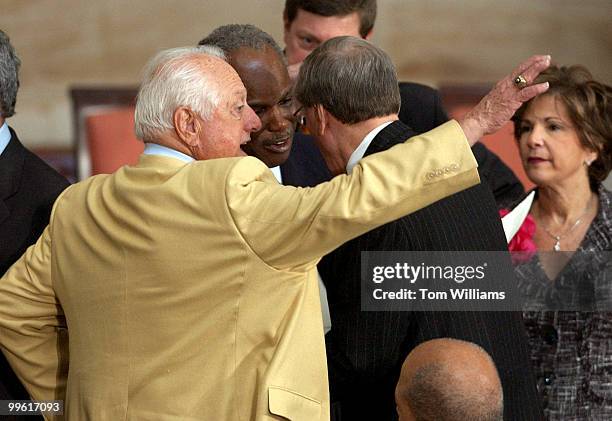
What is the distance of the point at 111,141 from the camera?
5.44m

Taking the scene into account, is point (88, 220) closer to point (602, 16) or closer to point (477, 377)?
point (477, 377)

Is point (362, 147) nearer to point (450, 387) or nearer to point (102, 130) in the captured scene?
point (450, 387)

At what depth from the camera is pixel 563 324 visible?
3.70 m

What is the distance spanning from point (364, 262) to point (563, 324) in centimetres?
105

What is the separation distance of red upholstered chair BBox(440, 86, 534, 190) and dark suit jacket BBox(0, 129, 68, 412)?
2.18 meters

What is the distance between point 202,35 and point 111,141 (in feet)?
3.36

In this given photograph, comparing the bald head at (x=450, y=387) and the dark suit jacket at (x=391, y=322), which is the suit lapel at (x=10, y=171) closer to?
the dark suit jacket at (x=391, y=322)

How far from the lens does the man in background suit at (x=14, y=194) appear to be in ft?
10.4

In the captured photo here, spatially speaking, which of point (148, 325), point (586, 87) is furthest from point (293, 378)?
point (586, 87)

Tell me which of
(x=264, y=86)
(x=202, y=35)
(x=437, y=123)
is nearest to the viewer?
(x=264, y=86)

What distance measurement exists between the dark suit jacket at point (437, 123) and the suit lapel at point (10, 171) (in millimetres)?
1314

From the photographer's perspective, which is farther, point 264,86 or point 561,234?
point 561,234

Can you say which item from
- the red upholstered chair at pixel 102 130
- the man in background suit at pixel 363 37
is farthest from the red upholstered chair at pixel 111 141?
the man in background suit at pixel 363 37

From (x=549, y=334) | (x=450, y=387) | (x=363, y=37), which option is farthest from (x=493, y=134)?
(x=450, y=387)
